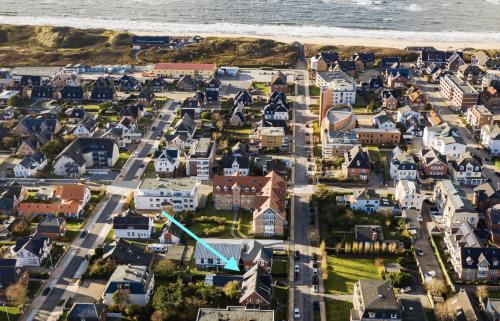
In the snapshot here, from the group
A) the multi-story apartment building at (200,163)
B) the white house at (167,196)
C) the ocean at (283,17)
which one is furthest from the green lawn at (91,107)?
the ocean at (283,17)

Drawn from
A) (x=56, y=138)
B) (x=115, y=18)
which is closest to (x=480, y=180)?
(x=56, y=138)

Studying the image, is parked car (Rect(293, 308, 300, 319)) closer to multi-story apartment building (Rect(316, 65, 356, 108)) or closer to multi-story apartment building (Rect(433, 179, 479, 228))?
multi-story apartment building (Rect(433, 179, 479, 228))

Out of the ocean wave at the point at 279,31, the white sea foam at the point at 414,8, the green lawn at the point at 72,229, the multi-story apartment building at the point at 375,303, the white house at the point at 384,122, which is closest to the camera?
the multi-story apartment building at the point at 375,303

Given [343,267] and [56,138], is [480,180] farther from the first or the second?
[56,138]

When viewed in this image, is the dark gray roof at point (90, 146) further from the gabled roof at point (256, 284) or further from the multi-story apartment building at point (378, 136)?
the multi-story apartment building at point (378, 136)

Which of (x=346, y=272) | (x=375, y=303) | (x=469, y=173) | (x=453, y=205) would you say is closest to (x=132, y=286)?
(x=346, y=272)
